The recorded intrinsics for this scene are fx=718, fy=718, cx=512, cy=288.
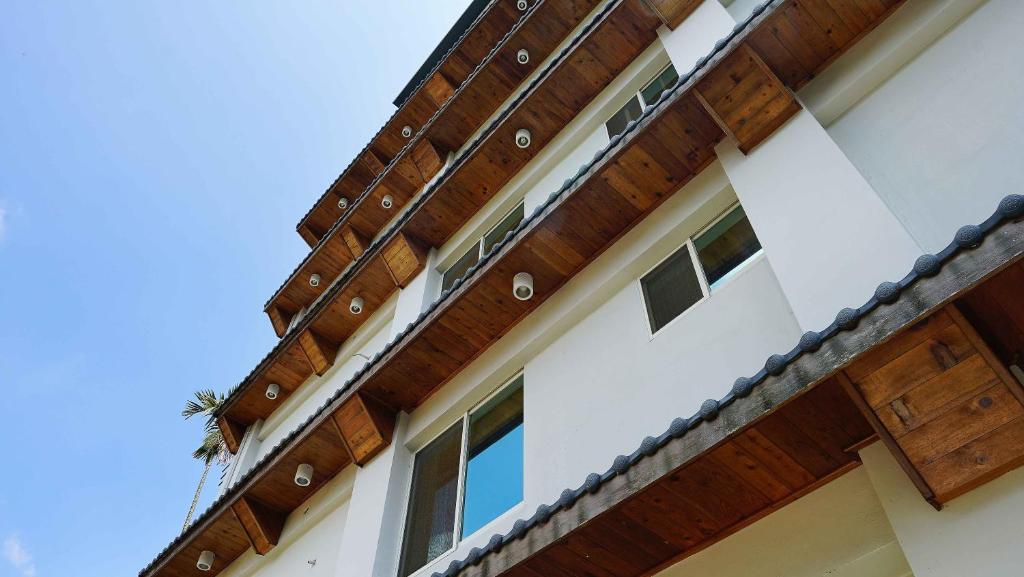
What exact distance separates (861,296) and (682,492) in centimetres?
167

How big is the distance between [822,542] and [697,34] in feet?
22.0

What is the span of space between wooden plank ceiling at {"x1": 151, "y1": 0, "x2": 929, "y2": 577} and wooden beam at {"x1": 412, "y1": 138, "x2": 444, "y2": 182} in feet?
9.42

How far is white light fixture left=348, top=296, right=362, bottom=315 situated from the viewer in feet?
42.6

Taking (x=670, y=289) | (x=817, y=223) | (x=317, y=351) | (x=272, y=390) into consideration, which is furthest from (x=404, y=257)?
(x=817, y=223)

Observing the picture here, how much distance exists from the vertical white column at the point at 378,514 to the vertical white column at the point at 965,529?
529cm

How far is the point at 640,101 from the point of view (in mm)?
10211

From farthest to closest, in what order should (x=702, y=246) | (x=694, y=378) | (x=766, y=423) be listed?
(x=702, y=246), (x=694, y=378), (x=766, y=423)

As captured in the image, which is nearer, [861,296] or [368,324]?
[861,296]

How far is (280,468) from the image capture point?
9.87m

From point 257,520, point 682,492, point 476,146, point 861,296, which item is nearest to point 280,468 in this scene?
point 257,520

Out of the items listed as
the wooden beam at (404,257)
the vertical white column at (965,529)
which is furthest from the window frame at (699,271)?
the wooden beam at (404,257)

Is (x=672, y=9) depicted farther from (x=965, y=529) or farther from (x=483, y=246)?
(x=965, y=529)

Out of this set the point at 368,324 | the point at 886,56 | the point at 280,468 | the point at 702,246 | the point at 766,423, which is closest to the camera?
the point at 766,423

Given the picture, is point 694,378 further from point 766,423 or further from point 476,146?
point 476,146
